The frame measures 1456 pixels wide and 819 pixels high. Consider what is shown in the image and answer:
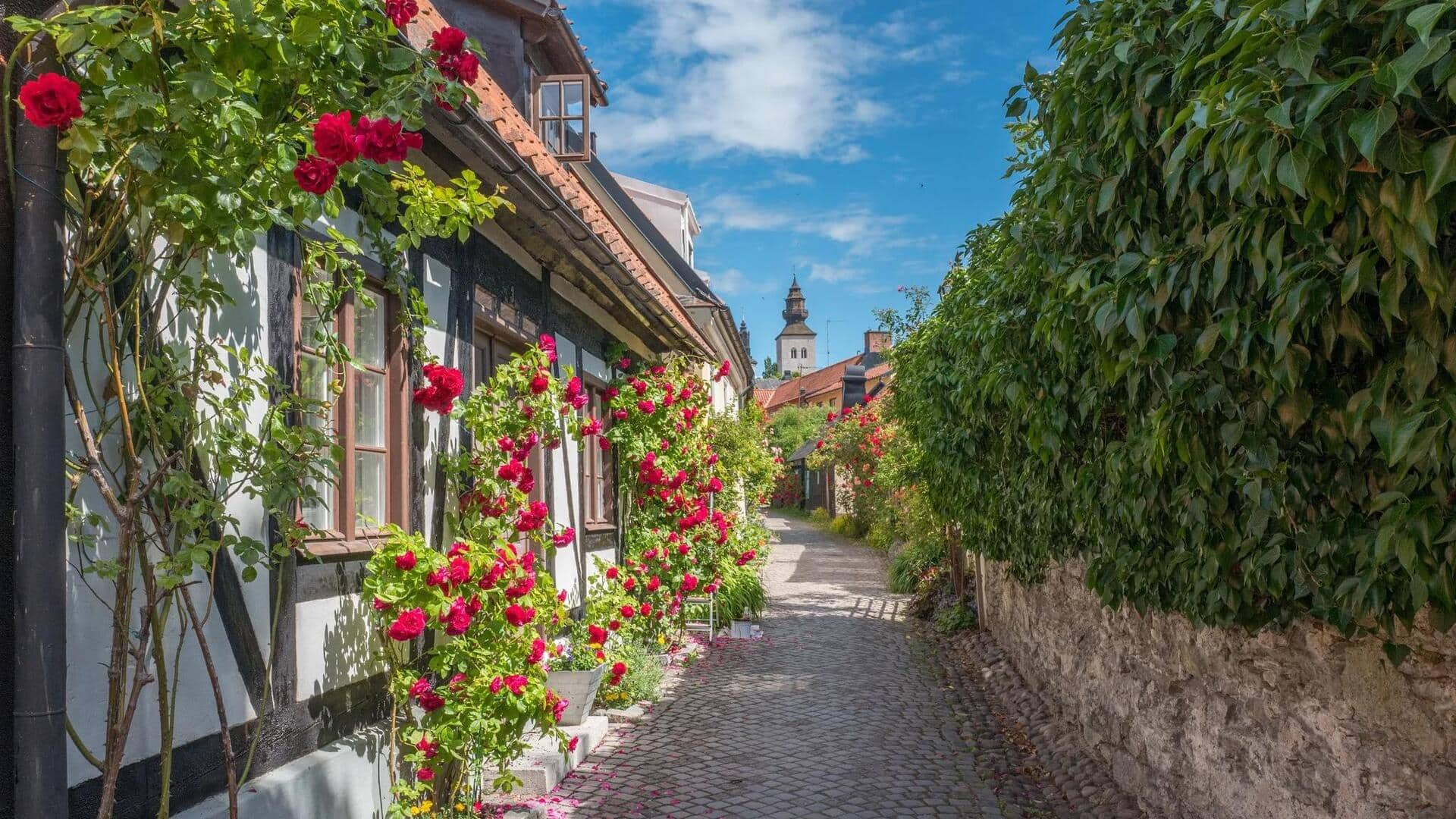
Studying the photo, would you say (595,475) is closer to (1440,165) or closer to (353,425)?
(353,425)

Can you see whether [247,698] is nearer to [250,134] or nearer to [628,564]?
[250,134]

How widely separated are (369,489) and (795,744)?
3.41 m

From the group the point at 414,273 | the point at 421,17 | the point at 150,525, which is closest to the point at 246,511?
the point at 150,525

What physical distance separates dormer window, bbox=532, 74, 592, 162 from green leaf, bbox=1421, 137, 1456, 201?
6782 mm

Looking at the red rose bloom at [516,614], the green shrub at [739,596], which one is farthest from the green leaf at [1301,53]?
the green shrub at [739,596]

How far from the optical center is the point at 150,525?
2.90 metres

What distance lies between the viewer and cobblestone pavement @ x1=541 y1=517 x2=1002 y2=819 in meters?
5.39

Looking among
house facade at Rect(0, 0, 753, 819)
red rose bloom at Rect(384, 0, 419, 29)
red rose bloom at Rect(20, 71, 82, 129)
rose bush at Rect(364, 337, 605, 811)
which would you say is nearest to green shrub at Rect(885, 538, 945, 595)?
house facade at Rect(0, 0, 753, 819)

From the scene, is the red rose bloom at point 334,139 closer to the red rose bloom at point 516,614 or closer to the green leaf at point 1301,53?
the green leaf at point 1301,53

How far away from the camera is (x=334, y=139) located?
7.63ft

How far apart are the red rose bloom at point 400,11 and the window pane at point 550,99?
539cm

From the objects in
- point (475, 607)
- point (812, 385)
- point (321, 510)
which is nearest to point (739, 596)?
point (475, 607)

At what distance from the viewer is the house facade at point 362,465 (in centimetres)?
293

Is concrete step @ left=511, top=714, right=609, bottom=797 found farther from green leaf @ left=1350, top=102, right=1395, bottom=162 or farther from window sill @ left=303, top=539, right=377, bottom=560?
green leaf @ left=1350, top=102, right=1395, bottom=162
